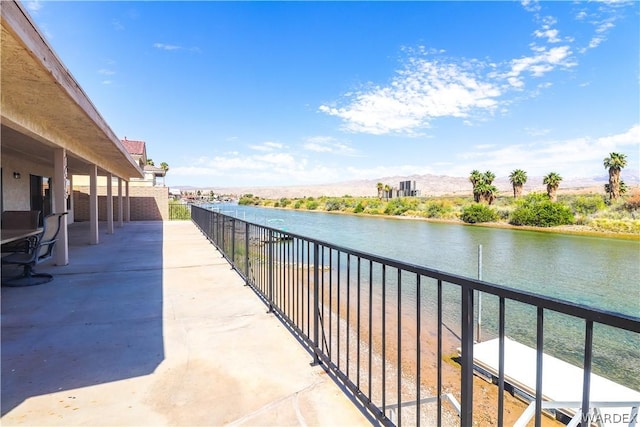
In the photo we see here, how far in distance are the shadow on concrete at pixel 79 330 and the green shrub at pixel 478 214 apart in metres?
28.2

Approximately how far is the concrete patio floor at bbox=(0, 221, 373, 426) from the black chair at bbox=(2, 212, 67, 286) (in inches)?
12.1

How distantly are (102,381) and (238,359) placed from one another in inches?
32.9

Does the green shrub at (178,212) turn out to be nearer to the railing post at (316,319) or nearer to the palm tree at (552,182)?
the railing post at (316,319)

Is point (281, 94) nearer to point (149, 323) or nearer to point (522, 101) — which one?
point (522, 101)

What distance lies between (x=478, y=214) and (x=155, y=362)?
1186 inches

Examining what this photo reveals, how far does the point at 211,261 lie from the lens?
6270 millimetres

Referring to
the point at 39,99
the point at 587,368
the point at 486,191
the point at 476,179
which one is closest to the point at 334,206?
the point at 476,179

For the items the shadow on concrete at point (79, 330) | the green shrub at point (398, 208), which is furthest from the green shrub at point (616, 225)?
the shadow on concrete at point (79, 330)

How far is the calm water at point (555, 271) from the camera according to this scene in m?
6.50

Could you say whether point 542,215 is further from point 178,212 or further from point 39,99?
point 39,99

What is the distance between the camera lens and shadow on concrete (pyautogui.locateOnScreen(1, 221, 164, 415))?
2170 mm

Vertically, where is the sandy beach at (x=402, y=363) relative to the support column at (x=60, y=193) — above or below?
below

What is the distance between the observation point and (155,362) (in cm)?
238

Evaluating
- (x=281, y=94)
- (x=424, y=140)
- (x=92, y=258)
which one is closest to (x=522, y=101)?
(x=281, y=94)
